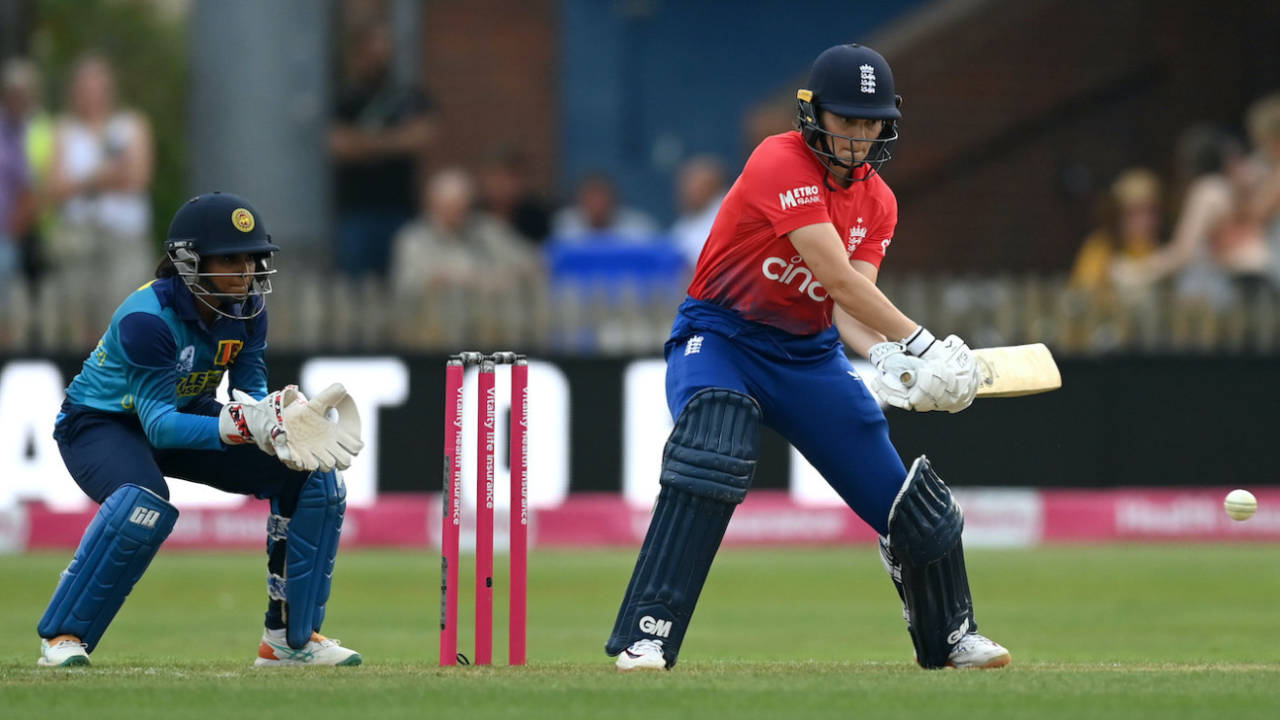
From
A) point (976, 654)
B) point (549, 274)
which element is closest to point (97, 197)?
point (549, 274)

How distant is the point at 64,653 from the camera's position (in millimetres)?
6238

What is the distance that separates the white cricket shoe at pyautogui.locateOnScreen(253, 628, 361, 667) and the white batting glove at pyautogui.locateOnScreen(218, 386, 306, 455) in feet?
2.52

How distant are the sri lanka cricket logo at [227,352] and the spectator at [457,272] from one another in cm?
625

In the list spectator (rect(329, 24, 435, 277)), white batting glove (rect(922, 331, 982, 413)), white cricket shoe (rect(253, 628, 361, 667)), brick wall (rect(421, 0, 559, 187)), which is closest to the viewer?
white batting glove (rect(922, 331, 982, 413))

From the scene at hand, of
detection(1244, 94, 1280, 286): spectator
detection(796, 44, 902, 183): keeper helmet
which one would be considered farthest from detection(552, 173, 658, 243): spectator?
detection(796, 44, 902, 183): keeper helmet

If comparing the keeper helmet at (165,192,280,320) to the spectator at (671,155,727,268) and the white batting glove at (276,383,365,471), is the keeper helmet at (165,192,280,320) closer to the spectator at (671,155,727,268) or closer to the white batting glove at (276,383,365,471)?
the white batting glove at (276,383,365,471)

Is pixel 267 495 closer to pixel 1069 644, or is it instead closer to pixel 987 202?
pixel 1069 644

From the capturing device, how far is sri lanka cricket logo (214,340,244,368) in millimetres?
6488

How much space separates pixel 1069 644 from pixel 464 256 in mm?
6382

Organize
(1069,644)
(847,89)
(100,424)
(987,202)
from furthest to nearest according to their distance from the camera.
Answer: (987,202) → (1069,644) → (100,424) → (847,89)

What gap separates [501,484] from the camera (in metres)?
12.5

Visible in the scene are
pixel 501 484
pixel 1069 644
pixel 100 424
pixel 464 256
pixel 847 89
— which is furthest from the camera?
pixel 464 256

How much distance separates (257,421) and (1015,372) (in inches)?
90.2

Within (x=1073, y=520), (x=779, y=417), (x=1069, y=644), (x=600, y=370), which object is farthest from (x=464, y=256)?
(x=779, y=417)
